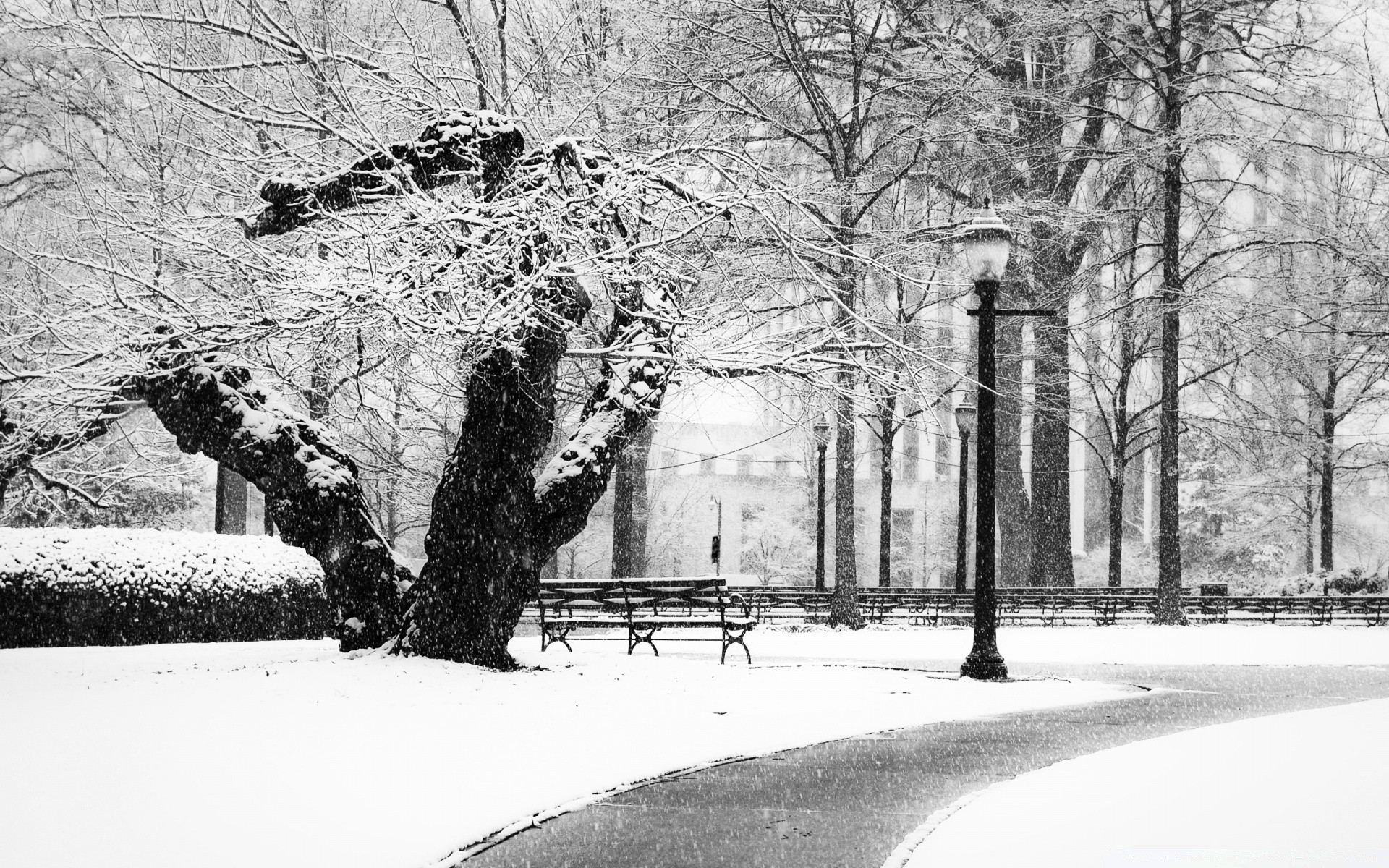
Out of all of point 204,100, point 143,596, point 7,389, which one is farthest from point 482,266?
point 143,596

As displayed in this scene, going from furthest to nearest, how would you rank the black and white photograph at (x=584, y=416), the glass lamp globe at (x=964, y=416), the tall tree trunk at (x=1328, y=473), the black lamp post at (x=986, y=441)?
the tall tree trunk at (x=1328, y=473) < the glass lamp globe at (x=964, y=416) < the black lamp post at (x=986, y=441) < the black and white photograph at (x=584, y=416)

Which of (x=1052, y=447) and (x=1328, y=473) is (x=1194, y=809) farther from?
(x=1328, y=473)

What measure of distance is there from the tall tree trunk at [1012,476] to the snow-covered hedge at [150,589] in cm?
1597

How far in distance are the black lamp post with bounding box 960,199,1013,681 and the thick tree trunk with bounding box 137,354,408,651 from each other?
5.96 meters

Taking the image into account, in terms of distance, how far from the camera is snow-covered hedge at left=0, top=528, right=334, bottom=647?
1498 cm

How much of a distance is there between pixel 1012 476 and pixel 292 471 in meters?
20.4

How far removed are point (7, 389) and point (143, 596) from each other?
3415 millimetres

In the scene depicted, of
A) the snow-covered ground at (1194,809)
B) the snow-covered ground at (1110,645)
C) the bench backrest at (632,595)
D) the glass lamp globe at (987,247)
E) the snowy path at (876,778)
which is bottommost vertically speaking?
the snow-covered ground at (1110,645)

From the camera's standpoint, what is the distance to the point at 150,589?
15781 millimetres

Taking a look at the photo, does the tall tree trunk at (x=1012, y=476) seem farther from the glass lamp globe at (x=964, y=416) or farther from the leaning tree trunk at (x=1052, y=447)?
the glass lamp globe at (x=964, y=416)

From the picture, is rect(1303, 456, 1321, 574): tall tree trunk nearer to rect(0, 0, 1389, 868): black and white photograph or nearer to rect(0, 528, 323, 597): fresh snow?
rect(0, 0, 1389, 868): black and white photograph

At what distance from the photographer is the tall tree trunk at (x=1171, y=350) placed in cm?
2250

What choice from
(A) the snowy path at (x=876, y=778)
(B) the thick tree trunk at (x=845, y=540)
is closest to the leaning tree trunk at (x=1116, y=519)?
(B) the thick tree trunk at (x=845, y=540)

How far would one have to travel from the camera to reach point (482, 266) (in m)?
9.32
